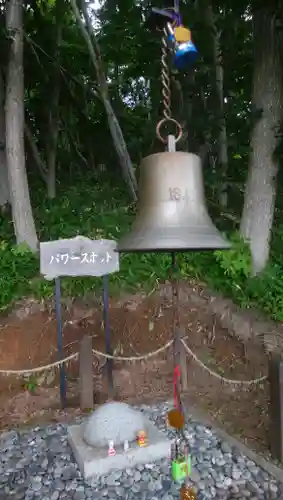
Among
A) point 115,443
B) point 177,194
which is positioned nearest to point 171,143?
point 177,194

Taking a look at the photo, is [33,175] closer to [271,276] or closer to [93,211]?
[93,211]

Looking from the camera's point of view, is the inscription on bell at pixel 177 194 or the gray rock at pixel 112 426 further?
the gray rock at pixel 112 426

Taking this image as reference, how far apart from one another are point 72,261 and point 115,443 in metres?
2.12

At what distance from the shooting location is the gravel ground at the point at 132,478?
307 cm

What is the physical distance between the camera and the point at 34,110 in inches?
368

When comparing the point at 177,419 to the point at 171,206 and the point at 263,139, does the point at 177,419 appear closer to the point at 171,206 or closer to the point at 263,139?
the point at 171,206

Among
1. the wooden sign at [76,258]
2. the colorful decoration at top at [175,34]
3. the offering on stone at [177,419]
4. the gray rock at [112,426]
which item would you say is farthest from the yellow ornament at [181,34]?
the wooden sign at [76,258]

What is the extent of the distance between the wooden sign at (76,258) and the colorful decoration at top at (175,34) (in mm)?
2856

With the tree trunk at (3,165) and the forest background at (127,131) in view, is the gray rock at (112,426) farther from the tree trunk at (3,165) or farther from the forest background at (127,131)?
the tree trunk at (3,165)

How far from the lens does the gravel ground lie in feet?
10.1

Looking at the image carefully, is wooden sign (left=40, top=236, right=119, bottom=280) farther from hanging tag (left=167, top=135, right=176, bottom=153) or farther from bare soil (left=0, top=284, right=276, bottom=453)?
hanging tag (left=167, top=135, right=176, bottom=153)

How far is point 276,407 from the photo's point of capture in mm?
3420

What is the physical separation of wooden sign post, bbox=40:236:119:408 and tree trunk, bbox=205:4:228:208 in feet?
10.2

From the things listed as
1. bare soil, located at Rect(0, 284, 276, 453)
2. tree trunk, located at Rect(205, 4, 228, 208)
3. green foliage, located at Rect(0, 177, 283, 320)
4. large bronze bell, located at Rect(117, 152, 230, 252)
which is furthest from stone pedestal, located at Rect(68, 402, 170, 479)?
tree trunk, located at Rect(205, 4, 228, 208)
